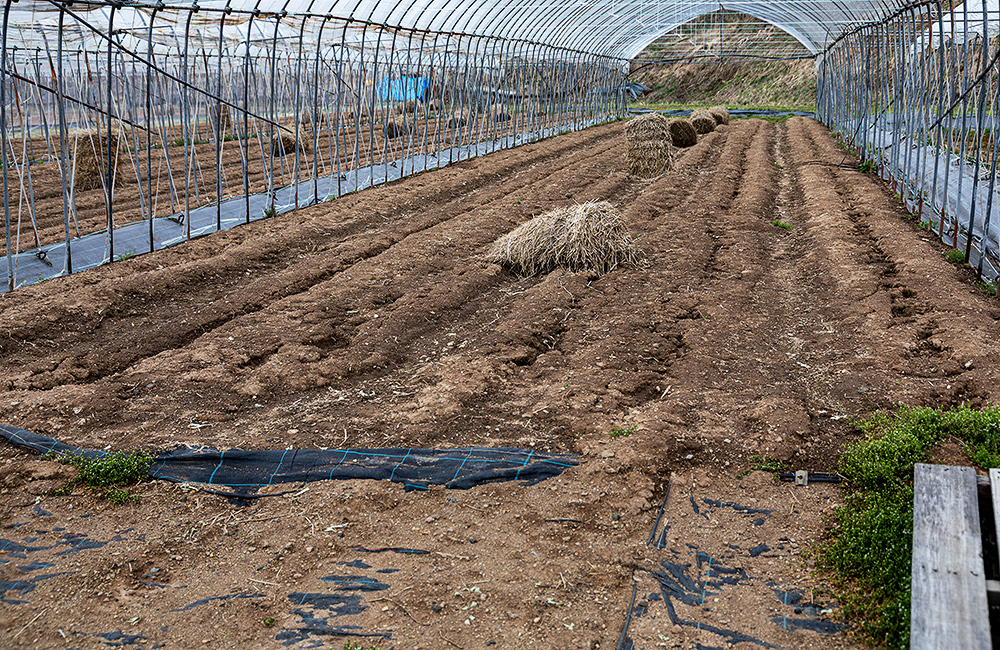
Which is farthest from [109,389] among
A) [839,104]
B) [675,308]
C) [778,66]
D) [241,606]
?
[778,66]

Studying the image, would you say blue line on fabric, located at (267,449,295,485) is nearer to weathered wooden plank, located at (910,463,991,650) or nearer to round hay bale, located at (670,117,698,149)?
weathered wooden plank, located at (910,463,991,650)

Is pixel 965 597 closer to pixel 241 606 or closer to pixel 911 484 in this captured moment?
pixel 911 484

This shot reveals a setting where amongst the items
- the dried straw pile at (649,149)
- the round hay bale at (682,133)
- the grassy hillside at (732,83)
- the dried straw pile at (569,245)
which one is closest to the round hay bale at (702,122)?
the round hay bale at (682,133)

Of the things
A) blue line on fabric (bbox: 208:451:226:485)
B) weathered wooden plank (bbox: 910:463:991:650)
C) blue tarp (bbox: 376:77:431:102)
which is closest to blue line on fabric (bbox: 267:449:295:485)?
blue line on fabric (bbox: 208:451:226:485)

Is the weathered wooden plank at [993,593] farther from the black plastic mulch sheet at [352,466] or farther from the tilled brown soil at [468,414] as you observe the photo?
the black plastic mulch sheet at [352,466]

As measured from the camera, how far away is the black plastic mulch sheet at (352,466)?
4.03 m

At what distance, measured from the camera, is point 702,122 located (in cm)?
2138

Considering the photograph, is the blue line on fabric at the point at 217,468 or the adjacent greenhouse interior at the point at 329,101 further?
the adjacent greenhouse interior at the point at 329,101

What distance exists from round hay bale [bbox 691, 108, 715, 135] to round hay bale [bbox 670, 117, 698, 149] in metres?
2.65

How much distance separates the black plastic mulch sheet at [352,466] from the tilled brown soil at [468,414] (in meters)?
0.09

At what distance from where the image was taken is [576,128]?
25.8 metres

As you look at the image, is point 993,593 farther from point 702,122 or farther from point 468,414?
point 702,122

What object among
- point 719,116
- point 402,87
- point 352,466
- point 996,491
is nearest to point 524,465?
point 352,466

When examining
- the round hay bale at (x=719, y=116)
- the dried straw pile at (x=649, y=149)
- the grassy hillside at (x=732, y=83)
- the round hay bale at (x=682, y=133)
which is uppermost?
the grassy hillside at (x=732, y=83)
